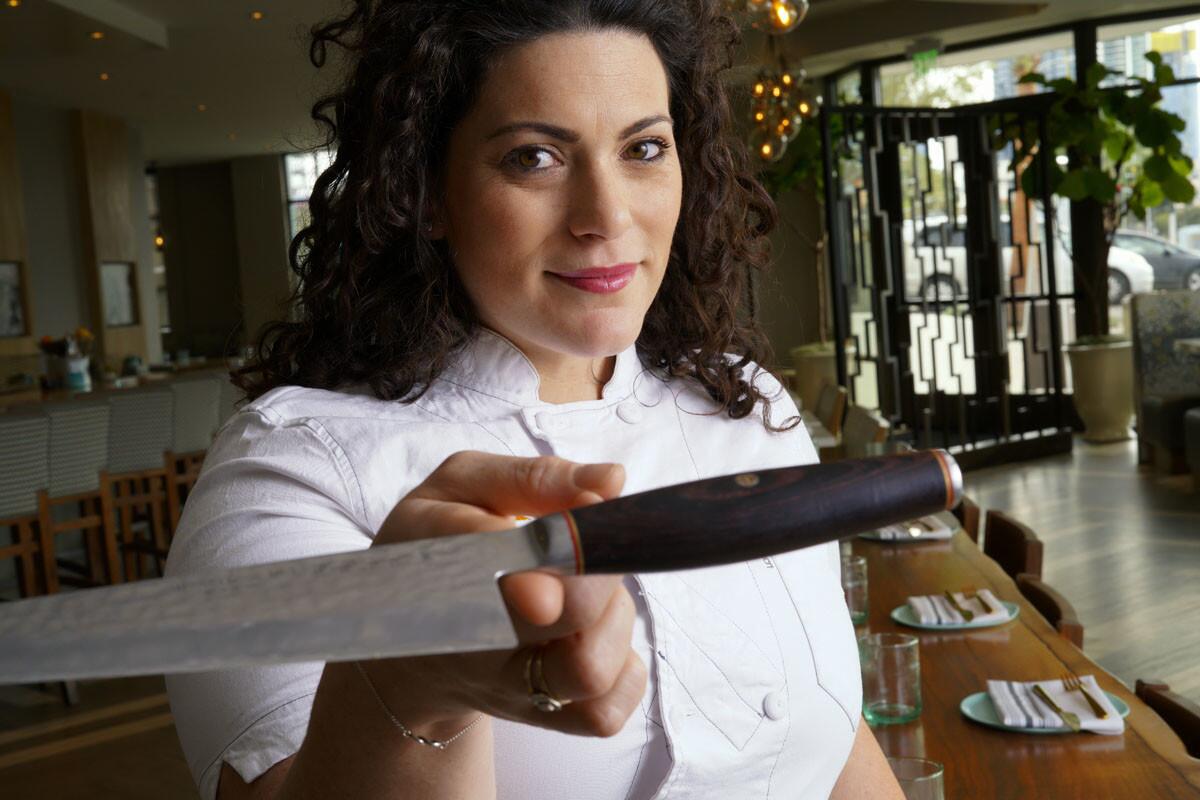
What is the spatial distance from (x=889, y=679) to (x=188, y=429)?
5641 mm

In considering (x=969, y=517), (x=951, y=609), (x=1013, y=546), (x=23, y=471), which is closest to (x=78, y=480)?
(x=23, y=471)

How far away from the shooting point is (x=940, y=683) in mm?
2184

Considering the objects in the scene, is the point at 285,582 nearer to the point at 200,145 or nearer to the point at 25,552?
the point at 25,552

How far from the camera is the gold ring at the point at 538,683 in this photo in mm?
574

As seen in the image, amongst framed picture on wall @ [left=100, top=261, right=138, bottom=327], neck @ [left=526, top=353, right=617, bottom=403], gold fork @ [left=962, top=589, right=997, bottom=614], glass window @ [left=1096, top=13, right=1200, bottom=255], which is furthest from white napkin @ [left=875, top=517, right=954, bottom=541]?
framed picture on wall @ [left=100, top=261, right=138, bottom=327]

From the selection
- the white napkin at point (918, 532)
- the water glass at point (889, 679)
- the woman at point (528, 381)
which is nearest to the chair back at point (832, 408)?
the white napkin at point (918, 532)

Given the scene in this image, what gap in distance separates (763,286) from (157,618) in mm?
1385

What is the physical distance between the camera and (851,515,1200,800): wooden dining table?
1.70 metres

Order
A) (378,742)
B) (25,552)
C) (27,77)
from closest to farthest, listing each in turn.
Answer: (378,742)
(25,552)
(27,77)

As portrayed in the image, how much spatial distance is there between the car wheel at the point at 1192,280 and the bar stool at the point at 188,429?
8030 mm

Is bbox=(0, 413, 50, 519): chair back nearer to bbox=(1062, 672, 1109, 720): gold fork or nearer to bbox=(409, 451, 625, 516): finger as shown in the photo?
bbox=(1062, 672, 1109, 720): gold fork

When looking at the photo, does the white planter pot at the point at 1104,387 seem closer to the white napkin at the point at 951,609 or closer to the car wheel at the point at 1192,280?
the car wheel at the point at 1192,280

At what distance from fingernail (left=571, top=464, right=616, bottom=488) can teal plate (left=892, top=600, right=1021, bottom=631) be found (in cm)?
201

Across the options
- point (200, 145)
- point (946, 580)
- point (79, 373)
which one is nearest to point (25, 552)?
point (79, 373)
